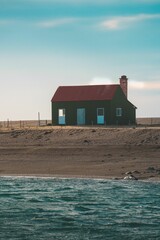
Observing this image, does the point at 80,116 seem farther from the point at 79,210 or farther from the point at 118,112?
the point at 79,210

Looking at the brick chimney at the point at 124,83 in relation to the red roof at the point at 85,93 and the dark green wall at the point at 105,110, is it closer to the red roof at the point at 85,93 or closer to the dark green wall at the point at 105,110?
the dark green wall at the point at 105,110

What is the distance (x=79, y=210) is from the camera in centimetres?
2342

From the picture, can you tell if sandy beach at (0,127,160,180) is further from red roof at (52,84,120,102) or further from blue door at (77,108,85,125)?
red roof at (52,84,120,102)

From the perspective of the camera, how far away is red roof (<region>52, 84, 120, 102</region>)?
66769 millimetres

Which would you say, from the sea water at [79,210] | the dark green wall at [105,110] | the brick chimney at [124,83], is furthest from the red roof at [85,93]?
the sea water at [79,210]

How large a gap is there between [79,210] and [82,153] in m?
20.3

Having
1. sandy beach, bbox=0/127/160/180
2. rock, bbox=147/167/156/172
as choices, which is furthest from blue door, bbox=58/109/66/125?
rock, bbox=147/167/156/172

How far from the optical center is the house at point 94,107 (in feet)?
217

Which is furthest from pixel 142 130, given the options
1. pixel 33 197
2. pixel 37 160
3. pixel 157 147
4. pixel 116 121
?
pixel 33 197

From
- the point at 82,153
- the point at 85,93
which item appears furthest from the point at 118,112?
the point at 82,153

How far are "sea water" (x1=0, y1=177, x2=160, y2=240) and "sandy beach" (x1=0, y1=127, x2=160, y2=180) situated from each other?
3.80 metres

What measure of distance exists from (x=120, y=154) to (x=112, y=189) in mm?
13376

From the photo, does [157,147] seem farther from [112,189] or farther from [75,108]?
[75,108]

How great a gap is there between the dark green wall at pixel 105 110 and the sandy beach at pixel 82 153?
11.7 m
